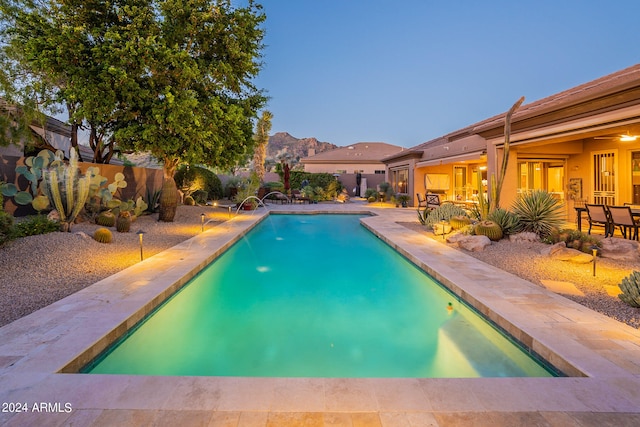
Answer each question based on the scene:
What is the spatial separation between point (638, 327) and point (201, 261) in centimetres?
663

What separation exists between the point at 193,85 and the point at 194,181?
793 cm

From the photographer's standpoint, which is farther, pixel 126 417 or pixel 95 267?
pixel 95 267

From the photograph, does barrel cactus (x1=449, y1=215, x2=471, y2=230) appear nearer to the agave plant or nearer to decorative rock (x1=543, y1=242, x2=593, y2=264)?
the agave plant

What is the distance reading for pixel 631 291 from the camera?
4.25m

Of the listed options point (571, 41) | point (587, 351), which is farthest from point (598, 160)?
point (571, 41)

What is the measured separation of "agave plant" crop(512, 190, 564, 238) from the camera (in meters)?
8.31

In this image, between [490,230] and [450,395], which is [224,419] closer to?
[450,395]

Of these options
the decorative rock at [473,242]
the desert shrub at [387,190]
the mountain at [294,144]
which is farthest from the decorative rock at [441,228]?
the mountain at [294,144]

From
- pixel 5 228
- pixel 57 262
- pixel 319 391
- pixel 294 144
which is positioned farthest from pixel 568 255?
pixel 294 144

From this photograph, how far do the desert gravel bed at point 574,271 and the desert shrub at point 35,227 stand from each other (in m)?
9.52

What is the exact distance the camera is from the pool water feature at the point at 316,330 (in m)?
3.73

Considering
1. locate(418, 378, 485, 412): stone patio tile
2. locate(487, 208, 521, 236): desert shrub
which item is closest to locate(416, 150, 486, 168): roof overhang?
locate(487, 208, 521, 236): desert shrub

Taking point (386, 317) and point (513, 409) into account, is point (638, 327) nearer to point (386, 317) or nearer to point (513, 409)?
point (513, 409)

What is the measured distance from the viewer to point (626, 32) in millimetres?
46500
